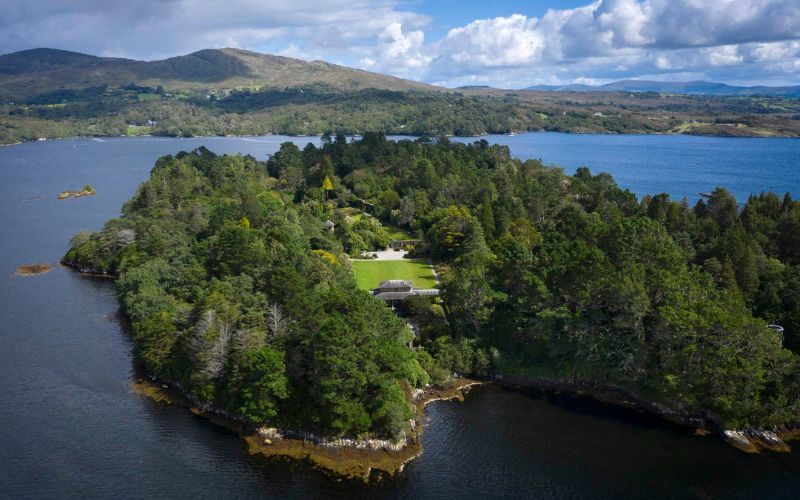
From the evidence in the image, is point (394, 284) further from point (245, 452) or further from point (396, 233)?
point (396, 233)

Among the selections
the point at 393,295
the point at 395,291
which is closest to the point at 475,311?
the point at 393,295

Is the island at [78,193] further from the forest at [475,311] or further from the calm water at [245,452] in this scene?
the calm water at [245,452]

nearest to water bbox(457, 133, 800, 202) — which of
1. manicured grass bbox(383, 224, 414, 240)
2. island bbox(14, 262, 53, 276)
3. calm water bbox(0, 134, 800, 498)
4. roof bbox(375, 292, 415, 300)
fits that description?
manicured grass bbox(383, 224, 414, 240)

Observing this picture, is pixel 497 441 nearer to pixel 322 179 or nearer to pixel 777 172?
pixel 322 179

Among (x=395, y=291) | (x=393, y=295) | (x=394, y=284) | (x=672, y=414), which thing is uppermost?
(x=394, y=284)

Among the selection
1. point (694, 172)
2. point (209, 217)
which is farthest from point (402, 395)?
point (694, 172)

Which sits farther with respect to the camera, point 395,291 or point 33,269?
point 33,269

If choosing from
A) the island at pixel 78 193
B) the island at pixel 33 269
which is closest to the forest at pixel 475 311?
the island at pixel 33 269
